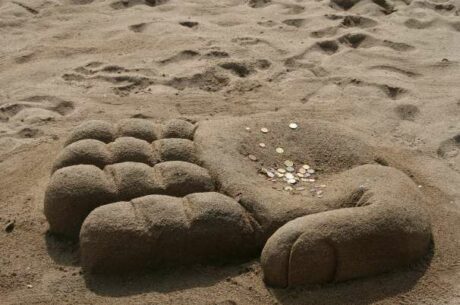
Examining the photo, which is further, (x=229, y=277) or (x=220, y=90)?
(x=220, y=90)

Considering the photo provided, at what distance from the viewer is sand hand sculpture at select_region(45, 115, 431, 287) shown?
213 centimetres

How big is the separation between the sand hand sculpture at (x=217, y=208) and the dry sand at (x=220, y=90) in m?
0.07

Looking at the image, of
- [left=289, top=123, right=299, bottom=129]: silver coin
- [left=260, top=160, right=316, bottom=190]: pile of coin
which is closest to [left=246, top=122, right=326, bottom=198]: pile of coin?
[left=260, top=160, right=316, bottom=190]: pile of coin

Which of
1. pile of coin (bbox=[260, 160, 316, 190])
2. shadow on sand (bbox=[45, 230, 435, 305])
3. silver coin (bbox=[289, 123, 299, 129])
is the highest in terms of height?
silver coin (bbox=[289, 123, 299, 129])

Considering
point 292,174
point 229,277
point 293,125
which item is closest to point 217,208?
point 229,277

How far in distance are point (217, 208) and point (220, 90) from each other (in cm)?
129

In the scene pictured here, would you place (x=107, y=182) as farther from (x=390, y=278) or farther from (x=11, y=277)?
(x=390, y=278)

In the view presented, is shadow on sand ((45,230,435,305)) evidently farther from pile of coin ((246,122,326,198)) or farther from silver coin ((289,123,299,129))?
silver coin ((289,123,299,129))

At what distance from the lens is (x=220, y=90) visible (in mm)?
3424

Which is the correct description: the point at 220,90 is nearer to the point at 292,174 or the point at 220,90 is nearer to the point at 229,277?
the point at 292,174

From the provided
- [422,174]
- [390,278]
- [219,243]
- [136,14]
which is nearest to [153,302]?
[219,243]

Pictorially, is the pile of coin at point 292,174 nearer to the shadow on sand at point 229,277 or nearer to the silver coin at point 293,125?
the silver coin at point 293,125

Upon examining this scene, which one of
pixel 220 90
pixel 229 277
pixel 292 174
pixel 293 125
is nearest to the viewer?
pixel 229 277

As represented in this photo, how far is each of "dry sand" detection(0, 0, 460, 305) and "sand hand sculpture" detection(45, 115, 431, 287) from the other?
68 millimetres
